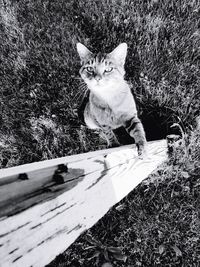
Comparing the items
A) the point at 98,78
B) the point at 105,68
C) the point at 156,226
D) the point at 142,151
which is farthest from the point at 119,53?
the point at 156,226

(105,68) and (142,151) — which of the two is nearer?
(142,151)

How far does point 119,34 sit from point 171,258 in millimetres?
2920

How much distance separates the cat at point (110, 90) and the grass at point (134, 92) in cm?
33

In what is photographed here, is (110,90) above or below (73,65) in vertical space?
below

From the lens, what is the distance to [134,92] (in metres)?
3.32

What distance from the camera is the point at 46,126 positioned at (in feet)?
10.6

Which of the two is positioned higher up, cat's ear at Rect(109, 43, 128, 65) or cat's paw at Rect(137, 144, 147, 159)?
cat's ear at Rect(109, 43, 128, 65)

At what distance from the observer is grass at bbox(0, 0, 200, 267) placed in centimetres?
260

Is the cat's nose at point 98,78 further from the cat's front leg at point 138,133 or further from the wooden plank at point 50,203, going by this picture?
the wooden plank at point 50,203

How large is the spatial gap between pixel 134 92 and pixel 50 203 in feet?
7.81

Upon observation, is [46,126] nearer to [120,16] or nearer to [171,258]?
[120,16]

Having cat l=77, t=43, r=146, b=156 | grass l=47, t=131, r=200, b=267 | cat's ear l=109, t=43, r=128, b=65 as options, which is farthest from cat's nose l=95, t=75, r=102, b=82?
grass l=47, t=131, r=200, b=267

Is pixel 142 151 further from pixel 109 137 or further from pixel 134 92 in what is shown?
pixel 134 92

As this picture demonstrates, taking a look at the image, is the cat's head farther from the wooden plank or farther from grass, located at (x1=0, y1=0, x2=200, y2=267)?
the wooden plank
